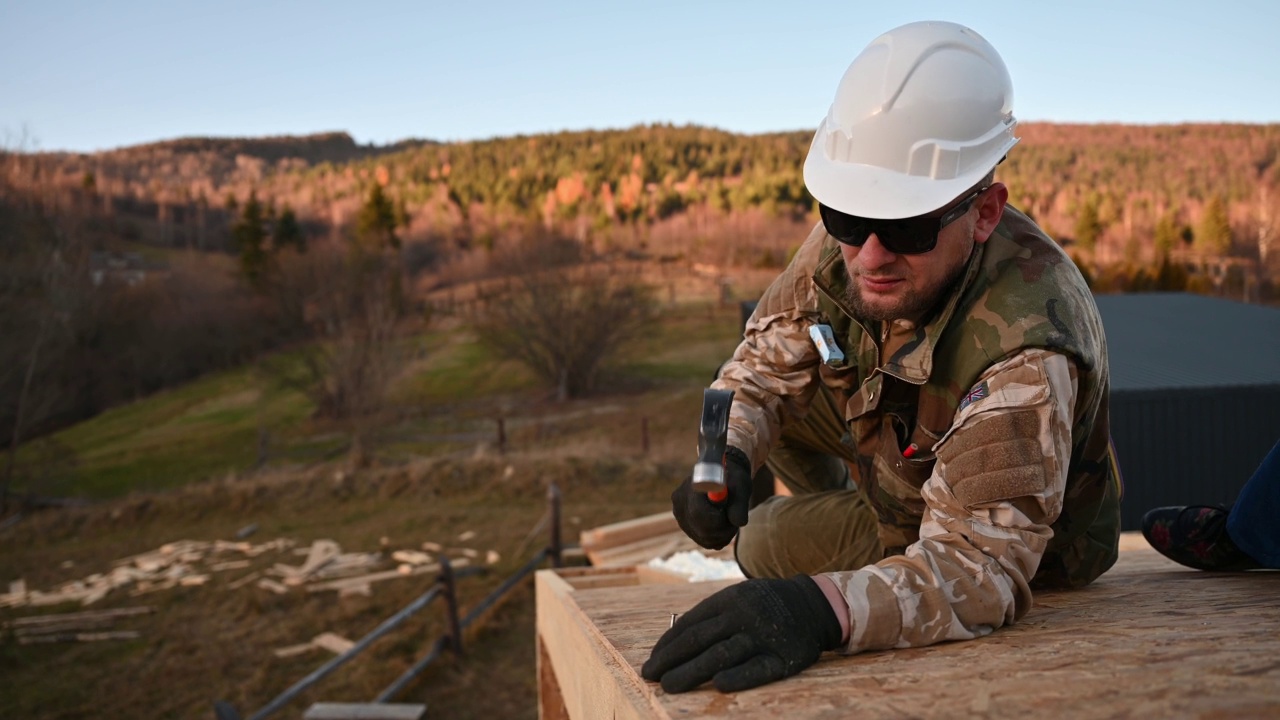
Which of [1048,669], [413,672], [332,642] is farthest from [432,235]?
[1048,669]

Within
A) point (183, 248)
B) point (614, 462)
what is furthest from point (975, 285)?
point (183, 248)

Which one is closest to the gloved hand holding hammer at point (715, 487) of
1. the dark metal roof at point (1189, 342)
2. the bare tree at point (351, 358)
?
the dark metal roof at point (1189, 342)

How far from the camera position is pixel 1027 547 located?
1.99 m

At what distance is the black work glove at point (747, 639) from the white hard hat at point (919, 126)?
955 mm

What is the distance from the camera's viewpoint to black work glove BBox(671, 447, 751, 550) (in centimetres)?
244

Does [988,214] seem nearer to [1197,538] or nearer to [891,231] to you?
Answer: [891,231]

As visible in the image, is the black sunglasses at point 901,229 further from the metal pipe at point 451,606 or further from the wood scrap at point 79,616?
the wood scrap at point 79,616

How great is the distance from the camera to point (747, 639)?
5.69ft

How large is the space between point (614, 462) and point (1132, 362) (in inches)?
386

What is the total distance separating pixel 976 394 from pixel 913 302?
12.9 inches

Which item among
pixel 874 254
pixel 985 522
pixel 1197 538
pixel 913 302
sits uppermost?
pixel 874 254

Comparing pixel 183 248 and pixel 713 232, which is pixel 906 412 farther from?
pixel 183 248

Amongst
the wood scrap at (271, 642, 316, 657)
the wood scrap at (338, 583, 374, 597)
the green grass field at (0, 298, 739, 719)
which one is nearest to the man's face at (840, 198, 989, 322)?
the green grass field at (0, 298, 739, 719)

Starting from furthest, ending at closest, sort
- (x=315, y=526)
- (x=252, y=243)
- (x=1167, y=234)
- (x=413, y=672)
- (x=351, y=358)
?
(x=252, y=243) → (x=1167, y=234) → (x=351, y=358) → (x=315, y=526) → (x=413, y=672)
